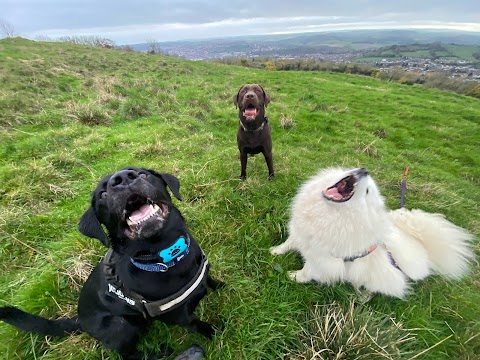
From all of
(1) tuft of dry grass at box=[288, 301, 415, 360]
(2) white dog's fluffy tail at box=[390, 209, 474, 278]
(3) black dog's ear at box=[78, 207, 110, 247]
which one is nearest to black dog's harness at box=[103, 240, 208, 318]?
(3) black dog's ear at box=[78, 207, 110, 247]

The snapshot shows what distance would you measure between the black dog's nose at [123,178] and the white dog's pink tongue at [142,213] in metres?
0.27

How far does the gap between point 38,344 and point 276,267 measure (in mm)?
2323

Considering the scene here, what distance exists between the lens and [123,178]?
6.57 ft

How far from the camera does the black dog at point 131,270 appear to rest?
1990mm

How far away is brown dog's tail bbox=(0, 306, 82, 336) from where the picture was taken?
6.40 feet

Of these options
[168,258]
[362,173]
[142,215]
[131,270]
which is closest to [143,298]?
[131,270]

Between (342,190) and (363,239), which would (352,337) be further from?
(342,190)

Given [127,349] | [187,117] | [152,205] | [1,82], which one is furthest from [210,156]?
[1,82]

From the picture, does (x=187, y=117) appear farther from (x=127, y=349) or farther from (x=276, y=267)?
(x=127, y=349)

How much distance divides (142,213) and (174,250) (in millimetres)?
387

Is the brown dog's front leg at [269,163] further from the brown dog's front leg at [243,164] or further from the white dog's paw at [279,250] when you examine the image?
the white dog's paw at [279,250]

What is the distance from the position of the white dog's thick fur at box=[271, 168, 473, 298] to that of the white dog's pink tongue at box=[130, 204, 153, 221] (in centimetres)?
152

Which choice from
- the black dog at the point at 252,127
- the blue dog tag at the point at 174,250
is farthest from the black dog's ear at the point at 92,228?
the black dog at the point at 252,127

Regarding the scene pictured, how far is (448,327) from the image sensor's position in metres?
2.58
